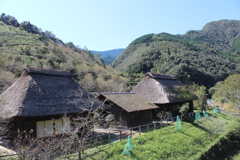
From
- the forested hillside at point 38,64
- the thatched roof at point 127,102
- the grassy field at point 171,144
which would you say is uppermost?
the forested hillside at point 38,64

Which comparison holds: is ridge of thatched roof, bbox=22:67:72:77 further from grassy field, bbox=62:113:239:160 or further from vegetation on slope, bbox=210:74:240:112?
vegetation on slope, bbox=210:74:240:112

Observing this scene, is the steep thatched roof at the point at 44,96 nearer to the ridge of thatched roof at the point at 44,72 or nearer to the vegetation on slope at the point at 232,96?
the ridge of thatched roof at the point at 44,72

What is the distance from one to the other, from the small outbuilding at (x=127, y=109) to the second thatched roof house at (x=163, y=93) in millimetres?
2362

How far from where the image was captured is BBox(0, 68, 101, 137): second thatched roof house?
11164 millimetres

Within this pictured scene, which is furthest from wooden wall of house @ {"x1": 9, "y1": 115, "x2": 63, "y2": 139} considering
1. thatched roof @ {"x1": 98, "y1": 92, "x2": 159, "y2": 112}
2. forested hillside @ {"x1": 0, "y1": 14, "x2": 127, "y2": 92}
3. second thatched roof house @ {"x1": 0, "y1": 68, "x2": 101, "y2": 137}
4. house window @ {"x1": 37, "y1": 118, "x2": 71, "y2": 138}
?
forested hillside @ {"x1": 0, "y1": 14, "x2": 127, "y2": 92}

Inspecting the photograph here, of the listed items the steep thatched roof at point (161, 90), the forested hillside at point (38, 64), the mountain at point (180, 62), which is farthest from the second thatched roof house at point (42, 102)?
the mountain at point (180, 62)

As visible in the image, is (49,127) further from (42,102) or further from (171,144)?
(171,144)

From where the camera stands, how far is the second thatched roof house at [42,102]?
1116 cm

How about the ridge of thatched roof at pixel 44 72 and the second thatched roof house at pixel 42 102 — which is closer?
the second thatched roof house at pixel 42 102

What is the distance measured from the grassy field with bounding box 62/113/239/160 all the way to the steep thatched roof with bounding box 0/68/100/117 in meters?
3.19

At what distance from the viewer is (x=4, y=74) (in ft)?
80.8

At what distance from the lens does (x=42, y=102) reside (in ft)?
38.8

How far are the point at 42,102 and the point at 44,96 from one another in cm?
65

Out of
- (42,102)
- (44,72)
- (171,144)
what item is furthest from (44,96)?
(171,144)
